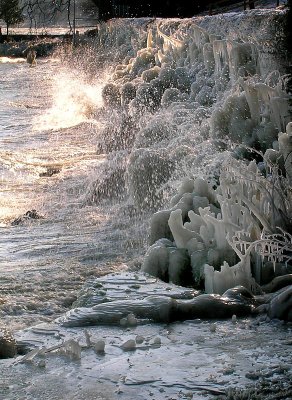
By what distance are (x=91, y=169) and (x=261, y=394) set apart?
9.85 m

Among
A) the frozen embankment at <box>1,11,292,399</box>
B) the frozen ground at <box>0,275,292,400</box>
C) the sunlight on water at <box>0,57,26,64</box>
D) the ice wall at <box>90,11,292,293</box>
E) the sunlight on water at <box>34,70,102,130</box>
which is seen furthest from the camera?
the sunlight on water at <box>0,57,26,64</box>

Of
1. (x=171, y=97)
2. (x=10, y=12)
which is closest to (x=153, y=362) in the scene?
(x=171, y=97)

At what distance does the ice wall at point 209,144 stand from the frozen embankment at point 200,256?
0.06 ft

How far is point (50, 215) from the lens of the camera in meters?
11.9

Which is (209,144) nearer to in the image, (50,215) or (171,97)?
(50,215)

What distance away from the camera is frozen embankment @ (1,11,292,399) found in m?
5.90

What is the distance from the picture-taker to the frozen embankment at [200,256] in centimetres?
590

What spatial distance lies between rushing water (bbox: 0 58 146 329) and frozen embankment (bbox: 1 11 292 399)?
49 cm

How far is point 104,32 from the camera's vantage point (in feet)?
105

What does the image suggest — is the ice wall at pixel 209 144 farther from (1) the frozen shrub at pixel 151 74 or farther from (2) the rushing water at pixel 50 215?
(2) the rushing water at pixel 50 215

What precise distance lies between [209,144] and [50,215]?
7.20 feet

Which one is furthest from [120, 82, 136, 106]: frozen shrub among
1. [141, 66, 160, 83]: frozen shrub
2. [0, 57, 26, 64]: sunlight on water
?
[0, 57, 26, 64]: sunlight on water

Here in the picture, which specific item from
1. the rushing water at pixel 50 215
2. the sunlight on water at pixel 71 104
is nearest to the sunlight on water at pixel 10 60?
the sunlight on water at pixel 71 104

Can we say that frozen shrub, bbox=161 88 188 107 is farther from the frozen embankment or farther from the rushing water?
the rushing water
